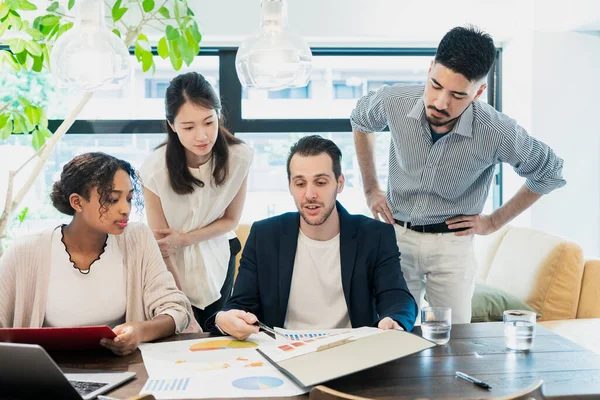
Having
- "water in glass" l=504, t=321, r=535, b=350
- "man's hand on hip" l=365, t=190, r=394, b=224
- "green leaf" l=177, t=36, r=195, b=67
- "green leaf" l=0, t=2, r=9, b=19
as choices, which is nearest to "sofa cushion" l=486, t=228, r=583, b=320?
"man's hand on hip" l=365, t=190, r=394, b=224

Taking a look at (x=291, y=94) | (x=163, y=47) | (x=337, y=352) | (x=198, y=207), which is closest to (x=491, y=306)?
(x=198, y=207)

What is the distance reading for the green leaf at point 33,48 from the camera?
301cm

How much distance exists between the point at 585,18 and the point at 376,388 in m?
2.91

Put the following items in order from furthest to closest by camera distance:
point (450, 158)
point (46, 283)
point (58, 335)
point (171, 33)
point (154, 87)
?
point (154, 87)
point (171, 33)
point (450, 158)
point (46, 283)
point (58, 335)

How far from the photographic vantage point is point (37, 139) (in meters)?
3.32

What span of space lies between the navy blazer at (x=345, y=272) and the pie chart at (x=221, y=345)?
230mm

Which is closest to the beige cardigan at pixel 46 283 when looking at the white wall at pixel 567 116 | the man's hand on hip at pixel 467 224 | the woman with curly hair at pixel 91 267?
the woman with curly hair at pixel 91 267

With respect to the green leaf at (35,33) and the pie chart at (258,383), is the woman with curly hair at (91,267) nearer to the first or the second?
the pie chart at (258,383)

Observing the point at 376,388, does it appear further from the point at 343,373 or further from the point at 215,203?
the point at 215,203

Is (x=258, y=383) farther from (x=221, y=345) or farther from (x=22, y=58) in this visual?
(x=22, y=58)

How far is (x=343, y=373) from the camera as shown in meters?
1.48

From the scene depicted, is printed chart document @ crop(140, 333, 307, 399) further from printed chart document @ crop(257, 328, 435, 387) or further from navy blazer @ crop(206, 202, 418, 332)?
navy blazer @ crop(206, 202, 418, 332)

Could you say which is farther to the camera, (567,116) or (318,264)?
(567,116)

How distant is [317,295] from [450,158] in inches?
24.8
